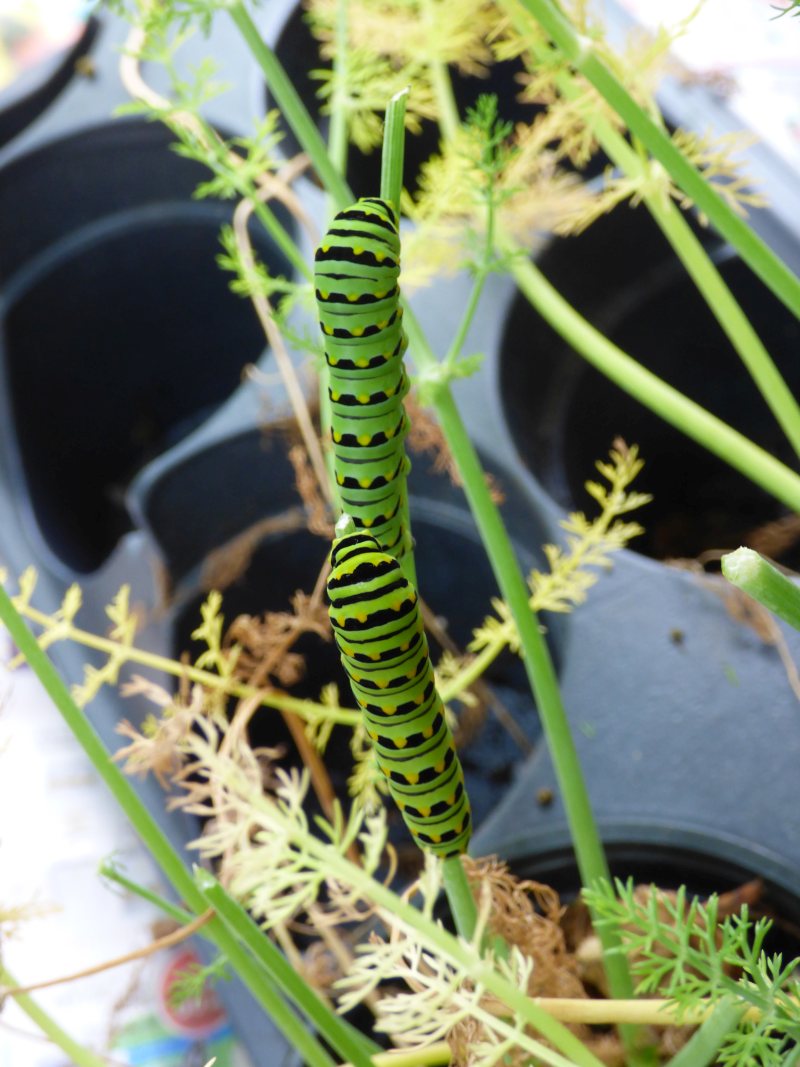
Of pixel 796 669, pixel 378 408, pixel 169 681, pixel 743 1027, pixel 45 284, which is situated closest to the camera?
pixel 378 408

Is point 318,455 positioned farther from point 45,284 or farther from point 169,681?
point 45,284

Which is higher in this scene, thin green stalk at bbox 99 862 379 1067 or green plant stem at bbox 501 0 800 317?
green plant stem at bbox 501 0 800 317

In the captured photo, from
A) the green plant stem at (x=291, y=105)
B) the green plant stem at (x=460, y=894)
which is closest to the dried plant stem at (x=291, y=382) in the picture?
the green plant stem at (x=291, y=105)

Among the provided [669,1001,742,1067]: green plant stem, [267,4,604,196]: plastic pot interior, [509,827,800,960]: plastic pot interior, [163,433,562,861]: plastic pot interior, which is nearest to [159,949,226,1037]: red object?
[163,433,562,861]: plastic pot interior

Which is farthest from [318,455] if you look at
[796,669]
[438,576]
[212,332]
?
[212,332]

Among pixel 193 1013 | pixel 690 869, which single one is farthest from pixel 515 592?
pixel 193 1013

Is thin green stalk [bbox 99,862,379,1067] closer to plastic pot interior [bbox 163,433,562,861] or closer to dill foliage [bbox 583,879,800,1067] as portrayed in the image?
dill foliage [bbox 583,879,800,1067]

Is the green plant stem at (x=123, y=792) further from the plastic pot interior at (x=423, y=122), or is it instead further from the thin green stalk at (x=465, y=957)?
the plastic pot interior at (x=423, y=122)
